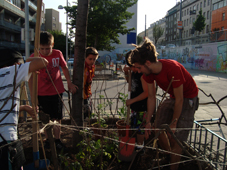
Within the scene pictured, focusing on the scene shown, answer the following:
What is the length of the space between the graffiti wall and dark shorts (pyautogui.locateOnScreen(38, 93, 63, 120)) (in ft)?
64.3

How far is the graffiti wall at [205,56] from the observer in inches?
749

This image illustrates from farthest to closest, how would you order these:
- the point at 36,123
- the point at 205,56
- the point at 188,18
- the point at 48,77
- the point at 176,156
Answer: the point at 188,18 → the point at 205,56 → the point at 48,77 → the point at 176,156 → the point at 36,123

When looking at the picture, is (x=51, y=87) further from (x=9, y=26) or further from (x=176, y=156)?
(x=9, y=26)

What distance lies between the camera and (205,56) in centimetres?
2197

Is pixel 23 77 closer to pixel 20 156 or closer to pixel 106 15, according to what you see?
pixel 20 156

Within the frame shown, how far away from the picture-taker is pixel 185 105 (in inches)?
87.7

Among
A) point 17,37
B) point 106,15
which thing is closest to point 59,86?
point 106,15

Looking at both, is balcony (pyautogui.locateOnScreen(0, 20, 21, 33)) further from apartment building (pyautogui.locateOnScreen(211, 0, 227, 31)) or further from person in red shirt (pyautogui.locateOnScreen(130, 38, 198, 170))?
apartment building (pyautogui.locateOnScreen(211, 0, 227, 31))

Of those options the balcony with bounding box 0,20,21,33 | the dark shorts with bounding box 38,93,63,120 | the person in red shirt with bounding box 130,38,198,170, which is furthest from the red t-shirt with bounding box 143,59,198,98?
the balcony with bounding box 0,20,21,33

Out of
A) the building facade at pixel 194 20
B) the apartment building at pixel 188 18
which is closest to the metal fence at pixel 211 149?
the building facade at pixel 194 20

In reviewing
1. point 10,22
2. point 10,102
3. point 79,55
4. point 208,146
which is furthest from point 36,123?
point 10,22

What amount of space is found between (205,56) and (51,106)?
2257cm

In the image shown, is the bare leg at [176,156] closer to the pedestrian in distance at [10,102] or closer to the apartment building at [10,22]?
the pedestrian in distance at [10,102]

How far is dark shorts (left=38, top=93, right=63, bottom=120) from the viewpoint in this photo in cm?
276
